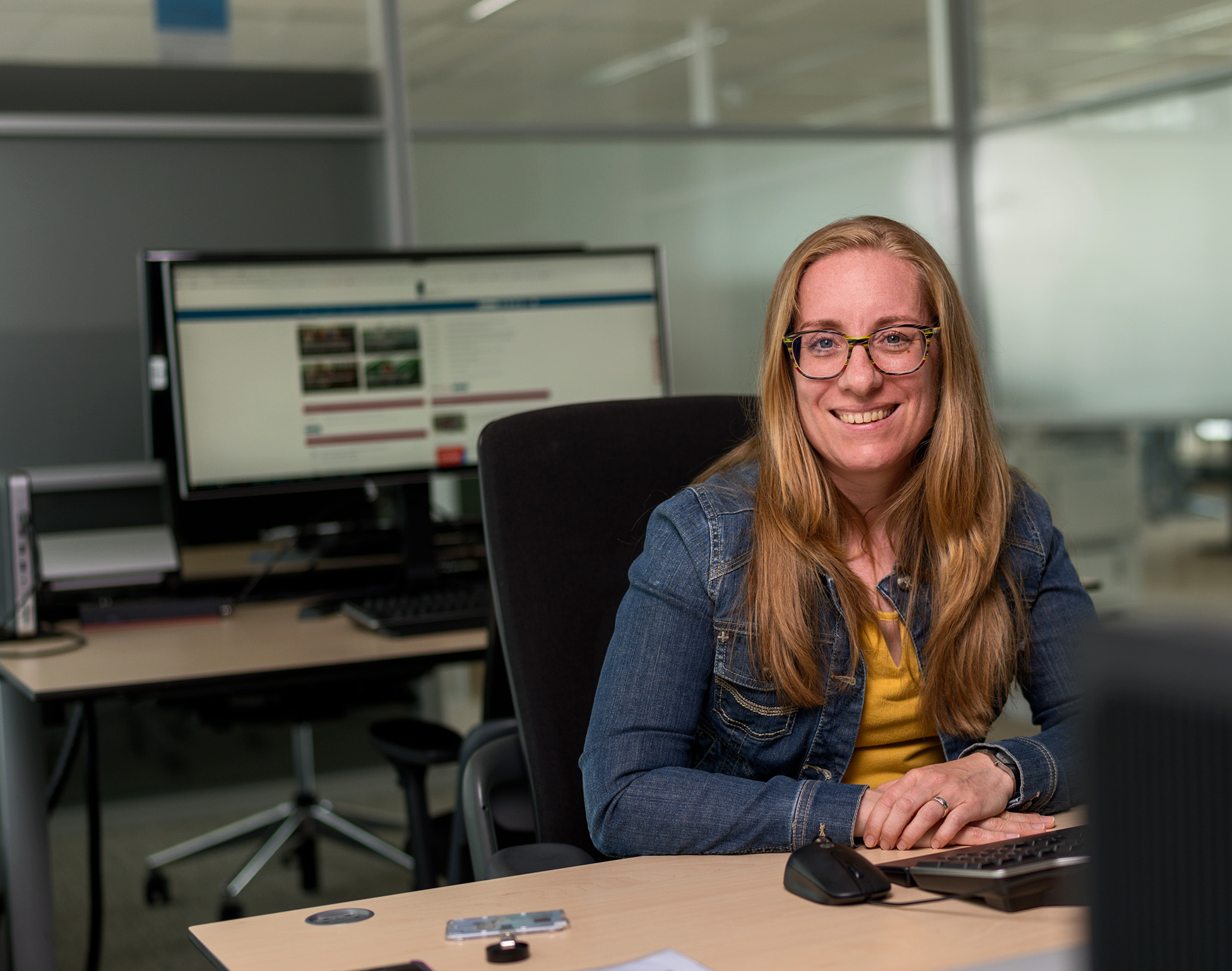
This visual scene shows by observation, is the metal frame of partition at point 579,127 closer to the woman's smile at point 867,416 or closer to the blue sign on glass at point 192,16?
the blue sign on glass at point 192,16

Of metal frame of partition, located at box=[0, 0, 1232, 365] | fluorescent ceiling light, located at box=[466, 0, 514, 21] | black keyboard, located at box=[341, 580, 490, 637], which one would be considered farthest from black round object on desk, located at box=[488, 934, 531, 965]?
fluorescent ceiling light, located at box=[466, 0, 514, 21]

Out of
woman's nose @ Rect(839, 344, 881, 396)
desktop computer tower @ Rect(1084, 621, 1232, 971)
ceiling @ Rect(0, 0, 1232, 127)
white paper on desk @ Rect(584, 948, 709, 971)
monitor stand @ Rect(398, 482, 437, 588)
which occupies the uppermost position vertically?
ceiling @ Rect(0, 0, 1232, 127)

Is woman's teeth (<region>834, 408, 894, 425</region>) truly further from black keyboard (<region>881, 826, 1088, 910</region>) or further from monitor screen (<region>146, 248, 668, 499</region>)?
monitor screen (<region>146, 248, 668, 499</region>)

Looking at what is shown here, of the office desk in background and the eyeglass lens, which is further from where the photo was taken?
the office desk in background

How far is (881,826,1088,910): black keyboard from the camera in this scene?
0.93 meters

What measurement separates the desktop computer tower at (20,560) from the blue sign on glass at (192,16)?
5.30ft

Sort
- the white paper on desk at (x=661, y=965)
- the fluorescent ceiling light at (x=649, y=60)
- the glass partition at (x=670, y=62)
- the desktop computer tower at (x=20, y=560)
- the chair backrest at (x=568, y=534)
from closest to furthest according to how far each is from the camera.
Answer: the white paper on desk at (x=661, y=965) < the chair backrest at (x=568, y=534) < the desktop computer tower at (x=20, y=560) < the glass partition at (x=670, y=62) < the fluorescent ceiling light at (x=649, y=60)

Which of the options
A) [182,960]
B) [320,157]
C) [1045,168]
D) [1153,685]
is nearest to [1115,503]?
[1045,168]

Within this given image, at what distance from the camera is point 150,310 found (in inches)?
92.9

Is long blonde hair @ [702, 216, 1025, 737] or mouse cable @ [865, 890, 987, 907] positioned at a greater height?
long blonde hair @ [702, 216, 1025, 737]

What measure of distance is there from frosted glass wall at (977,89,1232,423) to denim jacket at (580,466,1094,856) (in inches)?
108

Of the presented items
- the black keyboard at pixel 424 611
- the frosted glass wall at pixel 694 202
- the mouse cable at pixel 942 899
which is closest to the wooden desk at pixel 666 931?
the mouse cable at pixel 942 899

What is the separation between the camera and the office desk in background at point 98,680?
6.09ft

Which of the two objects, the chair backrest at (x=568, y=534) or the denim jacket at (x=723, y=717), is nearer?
the denim jacket at (x=723, y=717)
